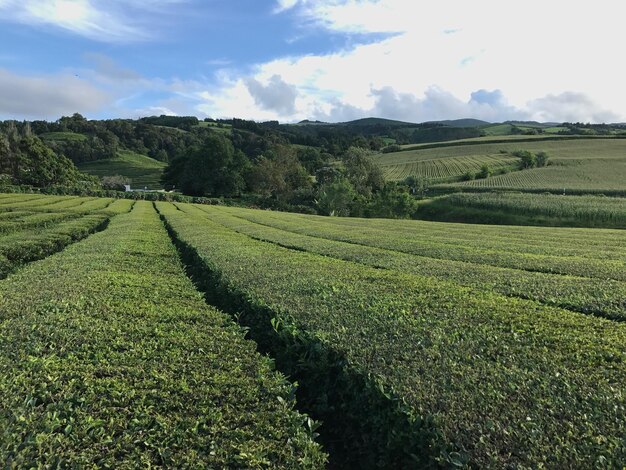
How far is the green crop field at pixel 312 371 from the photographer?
11.4ft

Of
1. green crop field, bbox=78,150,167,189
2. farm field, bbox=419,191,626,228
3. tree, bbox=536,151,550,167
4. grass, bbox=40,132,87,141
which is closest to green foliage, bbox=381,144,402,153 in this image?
tree, bbox=536,151,550,167

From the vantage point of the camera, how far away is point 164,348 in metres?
5.45

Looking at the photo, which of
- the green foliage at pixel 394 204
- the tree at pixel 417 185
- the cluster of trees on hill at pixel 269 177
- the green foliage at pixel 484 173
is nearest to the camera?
the green foliage at pixel 394 204

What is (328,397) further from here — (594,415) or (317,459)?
(594,415)

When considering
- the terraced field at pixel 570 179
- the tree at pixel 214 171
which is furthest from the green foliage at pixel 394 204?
the tree at pixel 214 171

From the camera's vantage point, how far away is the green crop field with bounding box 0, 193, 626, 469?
11.4 ft

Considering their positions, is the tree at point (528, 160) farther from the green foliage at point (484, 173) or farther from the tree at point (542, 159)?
the green foliage at point (484, 173)

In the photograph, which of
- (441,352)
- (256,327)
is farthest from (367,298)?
(441,352)

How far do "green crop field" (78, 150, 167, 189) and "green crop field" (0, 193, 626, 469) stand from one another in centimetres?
10512

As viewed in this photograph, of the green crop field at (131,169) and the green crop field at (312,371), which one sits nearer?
the green crop field at (312,371)

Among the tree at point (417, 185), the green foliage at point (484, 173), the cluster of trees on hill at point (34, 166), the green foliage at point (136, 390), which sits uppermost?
the cluster of trees on hill at point (34, 166)

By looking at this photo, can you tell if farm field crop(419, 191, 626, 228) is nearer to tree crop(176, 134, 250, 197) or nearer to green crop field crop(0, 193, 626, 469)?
tree crop(176, 134, 250, 197)

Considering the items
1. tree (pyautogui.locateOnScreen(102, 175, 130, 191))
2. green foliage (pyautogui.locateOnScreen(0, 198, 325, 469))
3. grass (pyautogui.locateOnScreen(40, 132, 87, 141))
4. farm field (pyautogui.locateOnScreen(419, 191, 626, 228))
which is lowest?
farm field (pyautogui.locateOnScreen(419, 191, 626, 228))

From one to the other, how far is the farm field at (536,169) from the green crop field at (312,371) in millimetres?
65174
